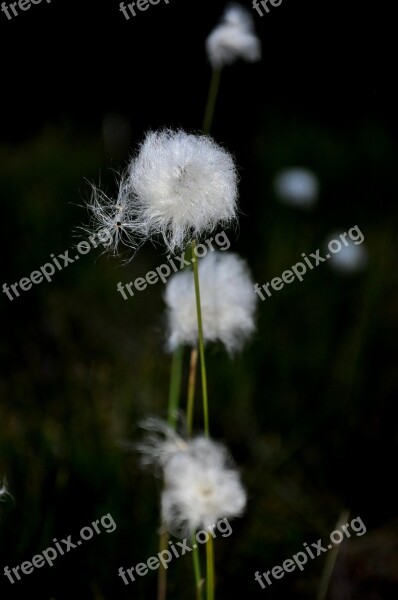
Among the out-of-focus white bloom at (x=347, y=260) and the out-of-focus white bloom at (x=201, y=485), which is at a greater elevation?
the out-of-focus white bloom at (x=347, y=260)

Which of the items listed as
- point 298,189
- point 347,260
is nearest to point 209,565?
point 347,260

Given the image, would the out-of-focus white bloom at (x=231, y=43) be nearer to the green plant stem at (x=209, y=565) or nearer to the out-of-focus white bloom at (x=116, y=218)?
the out-of-focus white bloom at (x=116, y=218)

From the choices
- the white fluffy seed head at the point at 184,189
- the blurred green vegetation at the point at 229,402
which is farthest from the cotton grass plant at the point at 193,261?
the blurred green vegetation at the point at 229,402

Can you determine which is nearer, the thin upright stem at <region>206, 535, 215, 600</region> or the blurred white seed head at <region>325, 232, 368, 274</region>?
the thin upright stem at <region>206, 535, 215, 600</region>

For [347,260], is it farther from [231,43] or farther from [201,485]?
[201,485]

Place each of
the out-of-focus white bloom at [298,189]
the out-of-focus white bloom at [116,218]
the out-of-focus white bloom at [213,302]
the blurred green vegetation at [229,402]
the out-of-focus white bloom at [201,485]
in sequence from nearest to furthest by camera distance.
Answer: the out-of-focus white bloom at [116,218]
the out-of-focus white bloom at [201,485]
the out-of-focus white bloom at [213,302]
the blurred green vegetation at [229,402]
the out-of-focus white bloom at [298,189]

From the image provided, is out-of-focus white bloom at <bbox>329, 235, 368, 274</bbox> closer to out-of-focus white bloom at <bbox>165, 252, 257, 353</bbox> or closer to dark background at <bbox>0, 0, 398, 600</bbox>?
dark background at <bbox>0, 0, 398, 600</bbox>

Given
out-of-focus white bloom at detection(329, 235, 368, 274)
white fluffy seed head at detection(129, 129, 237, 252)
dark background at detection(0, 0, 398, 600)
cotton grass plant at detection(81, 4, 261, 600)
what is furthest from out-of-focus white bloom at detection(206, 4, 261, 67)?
out-of-focus white bloom at detection(329, 235, 368, 274)

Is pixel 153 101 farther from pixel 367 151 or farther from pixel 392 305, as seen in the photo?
pixel 392 305
